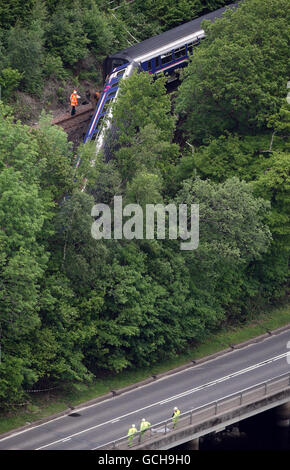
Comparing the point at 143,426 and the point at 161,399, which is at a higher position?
the point at 161,399

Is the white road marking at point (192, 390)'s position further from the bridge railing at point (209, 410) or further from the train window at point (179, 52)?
the train window at point (179, 52)

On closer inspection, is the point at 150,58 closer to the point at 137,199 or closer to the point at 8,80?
the point at 8,80

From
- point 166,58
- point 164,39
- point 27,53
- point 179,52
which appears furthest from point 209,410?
point 164,39

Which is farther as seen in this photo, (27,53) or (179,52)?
(179,52)

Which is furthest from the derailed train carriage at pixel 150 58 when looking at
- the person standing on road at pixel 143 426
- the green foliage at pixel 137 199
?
the person standing on road at pixel 143 426

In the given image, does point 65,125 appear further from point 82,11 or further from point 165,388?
point 165,388

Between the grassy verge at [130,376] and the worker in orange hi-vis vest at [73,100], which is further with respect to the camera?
the worker in orange hi-vis vest at [73,100]

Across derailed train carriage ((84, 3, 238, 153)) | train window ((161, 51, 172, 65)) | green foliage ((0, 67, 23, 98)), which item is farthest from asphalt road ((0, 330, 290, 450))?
green foliage ((0, 67, 23, 98))
